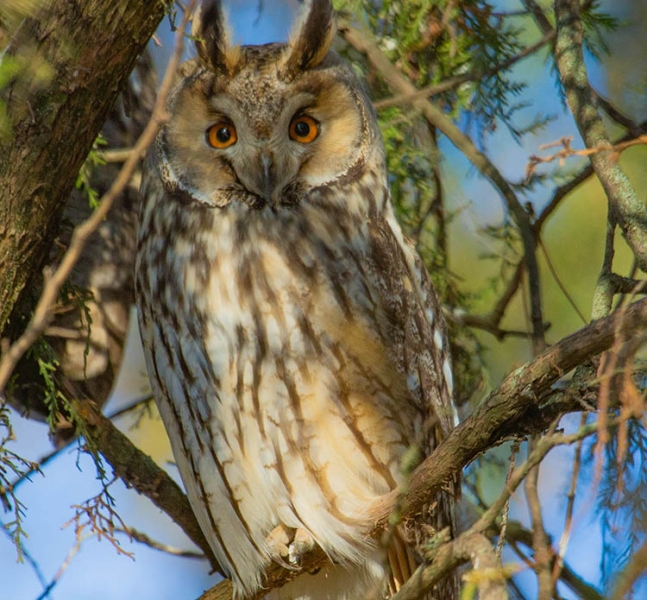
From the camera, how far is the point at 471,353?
340cm

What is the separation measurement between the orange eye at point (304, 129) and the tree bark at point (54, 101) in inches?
22.4

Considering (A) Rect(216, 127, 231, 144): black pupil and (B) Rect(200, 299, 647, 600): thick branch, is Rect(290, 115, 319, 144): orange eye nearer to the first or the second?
(A) Rect(216, 127, 231, 144): black pupil

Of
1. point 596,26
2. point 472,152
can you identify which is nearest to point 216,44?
point 472,152

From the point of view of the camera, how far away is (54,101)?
2146 millimetres

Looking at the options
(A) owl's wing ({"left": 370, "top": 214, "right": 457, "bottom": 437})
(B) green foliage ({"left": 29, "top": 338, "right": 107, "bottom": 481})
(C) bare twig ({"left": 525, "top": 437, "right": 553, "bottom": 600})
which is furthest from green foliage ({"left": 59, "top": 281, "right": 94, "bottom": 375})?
(C) bare twig ({"left": 525, "top": 437, "right": 553, "bottom": 600})

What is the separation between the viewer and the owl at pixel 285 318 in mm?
2494

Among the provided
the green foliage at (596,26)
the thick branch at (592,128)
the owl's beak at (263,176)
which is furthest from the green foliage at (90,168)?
the green foliage at (596,26)

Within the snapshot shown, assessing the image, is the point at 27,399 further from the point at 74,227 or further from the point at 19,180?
the point at 19,180

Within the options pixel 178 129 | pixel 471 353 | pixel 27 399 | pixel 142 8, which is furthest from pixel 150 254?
pixel 471 353

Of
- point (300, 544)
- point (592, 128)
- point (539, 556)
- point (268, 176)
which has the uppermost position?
point (268, 176)

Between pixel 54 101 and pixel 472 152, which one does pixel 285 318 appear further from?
pixel 472 152

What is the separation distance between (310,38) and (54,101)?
814mm

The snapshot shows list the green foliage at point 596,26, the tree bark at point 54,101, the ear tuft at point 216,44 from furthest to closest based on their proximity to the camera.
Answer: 1. the green foliage at point 596,26
2. the ear tuft at point 216,44
3. the tree bark at point 54,101

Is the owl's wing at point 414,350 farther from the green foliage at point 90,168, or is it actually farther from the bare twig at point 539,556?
the bare twig at point 539,556
